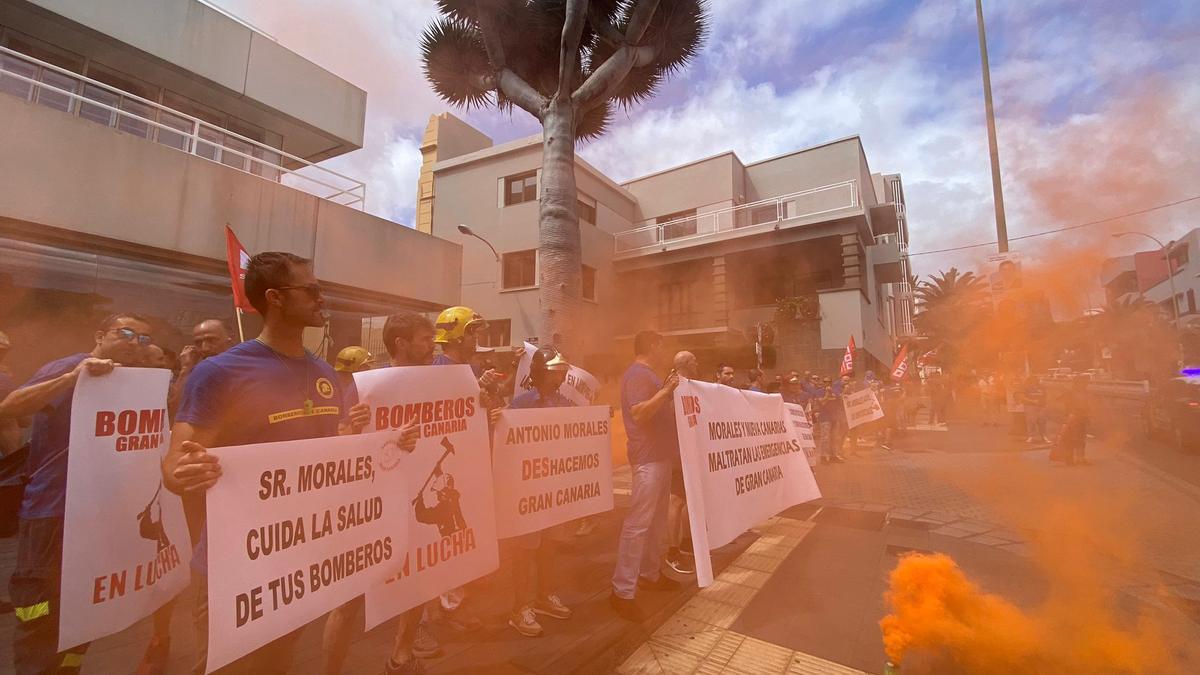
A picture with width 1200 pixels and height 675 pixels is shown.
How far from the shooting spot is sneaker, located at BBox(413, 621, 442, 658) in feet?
9.34

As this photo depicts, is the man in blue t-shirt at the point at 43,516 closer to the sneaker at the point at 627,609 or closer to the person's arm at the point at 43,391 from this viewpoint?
the person's arm at the point at 43,391

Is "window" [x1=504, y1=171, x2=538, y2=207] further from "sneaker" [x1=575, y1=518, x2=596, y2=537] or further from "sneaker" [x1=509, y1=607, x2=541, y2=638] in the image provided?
"sneaker" [x1=509, y1=607, x2=541, y2=638]

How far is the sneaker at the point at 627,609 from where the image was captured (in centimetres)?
326

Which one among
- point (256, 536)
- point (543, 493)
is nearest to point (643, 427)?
point (543, 493)

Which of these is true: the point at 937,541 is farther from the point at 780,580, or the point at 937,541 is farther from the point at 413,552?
the point at 413,552

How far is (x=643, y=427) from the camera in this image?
3.62 metres

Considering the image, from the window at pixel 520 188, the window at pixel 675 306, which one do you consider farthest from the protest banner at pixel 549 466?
the window at pixel 520 188

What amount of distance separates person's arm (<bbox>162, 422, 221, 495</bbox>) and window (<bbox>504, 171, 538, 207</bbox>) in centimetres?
1796

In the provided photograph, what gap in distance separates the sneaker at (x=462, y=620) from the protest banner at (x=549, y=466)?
68cm

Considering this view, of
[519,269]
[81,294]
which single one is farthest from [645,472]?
[519,269]

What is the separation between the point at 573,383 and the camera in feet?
17.3

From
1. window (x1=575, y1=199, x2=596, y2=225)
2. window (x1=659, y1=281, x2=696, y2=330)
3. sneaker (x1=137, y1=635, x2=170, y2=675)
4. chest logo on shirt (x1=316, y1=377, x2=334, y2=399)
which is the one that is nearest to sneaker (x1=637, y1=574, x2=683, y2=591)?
chest logo on shirt (x1=316, y1=377, x2=334, y2=399)

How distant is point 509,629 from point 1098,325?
12.4 metres

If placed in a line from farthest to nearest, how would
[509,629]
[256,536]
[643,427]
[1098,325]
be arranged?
[1098,325] → [643,427] → [509,629] → [256,536]
